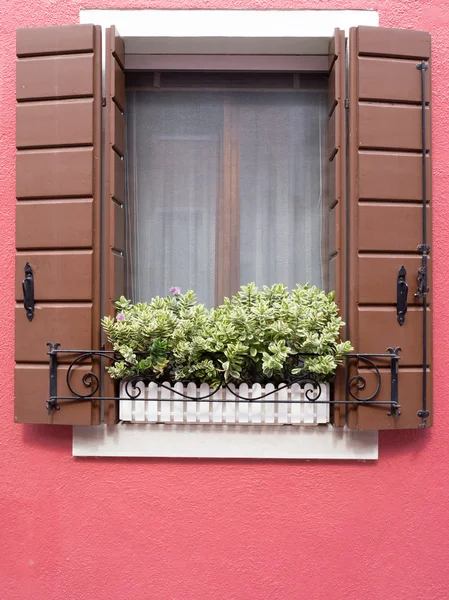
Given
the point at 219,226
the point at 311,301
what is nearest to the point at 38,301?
the point at 219,226

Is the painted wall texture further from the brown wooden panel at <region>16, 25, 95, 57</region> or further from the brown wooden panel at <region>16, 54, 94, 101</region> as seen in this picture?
the brown wooden panel at <region>16, 25, 95, 57</region>

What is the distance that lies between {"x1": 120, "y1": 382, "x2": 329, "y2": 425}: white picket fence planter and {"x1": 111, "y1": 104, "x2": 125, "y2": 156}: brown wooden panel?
4.31ft

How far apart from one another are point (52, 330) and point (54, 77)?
1.36 meters

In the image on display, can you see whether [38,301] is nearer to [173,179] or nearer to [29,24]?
[173,179]

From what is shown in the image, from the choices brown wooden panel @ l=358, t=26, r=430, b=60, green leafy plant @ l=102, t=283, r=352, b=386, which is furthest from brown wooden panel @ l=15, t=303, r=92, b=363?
brown wooden panel @ l=358, t=26, r=430, b=60

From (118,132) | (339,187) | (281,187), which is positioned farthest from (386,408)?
(118,132)

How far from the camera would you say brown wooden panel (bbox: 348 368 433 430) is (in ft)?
9.25

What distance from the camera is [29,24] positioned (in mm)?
3070

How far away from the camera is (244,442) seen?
292cm

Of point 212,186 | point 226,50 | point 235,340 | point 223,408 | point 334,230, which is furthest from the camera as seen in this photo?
point 212,186

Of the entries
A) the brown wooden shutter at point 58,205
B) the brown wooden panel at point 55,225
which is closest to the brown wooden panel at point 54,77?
the brown wooden shutter at point 58,205

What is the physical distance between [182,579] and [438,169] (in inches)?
104

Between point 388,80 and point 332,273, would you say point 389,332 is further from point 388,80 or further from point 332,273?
point 388,80

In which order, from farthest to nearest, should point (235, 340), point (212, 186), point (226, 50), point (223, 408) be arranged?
point (212, 186) < point (226, 50) < point (223, 408) < point (235, 340)
